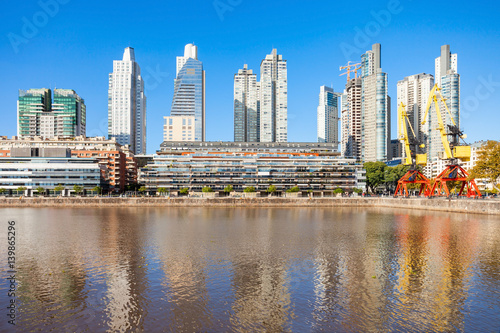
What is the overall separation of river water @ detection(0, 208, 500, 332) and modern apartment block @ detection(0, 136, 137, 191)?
12345cm

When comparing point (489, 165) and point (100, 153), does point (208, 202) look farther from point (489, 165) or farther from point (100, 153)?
point (489, 165)

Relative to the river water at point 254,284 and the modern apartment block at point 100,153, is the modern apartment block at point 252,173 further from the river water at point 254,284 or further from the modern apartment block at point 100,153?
the river water at point 254,284

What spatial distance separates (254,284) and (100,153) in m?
162

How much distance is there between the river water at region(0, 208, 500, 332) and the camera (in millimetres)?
21906

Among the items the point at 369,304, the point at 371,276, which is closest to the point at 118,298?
the point at 369,304

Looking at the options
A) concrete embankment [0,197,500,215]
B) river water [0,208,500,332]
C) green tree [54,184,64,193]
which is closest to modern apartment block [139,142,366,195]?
green tree [54,184,64,193]

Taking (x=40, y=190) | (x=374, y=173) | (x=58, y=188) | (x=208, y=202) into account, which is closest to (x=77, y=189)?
(x=58, y=188)

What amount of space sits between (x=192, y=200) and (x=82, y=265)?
3842 inches

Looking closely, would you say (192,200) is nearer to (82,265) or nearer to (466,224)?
(466,224)

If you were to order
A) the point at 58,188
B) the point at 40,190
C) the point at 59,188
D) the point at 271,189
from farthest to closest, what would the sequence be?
1. the point at 271,189
2. the point at 59,188
3. the point at 58,188
4. the point at 40,190

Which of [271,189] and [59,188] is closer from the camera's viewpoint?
[59,188]

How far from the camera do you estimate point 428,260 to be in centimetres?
3784

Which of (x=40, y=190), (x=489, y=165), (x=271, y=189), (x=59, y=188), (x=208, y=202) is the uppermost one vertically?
(x=489, y=165)

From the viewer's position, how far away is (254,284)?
28.8 meters
